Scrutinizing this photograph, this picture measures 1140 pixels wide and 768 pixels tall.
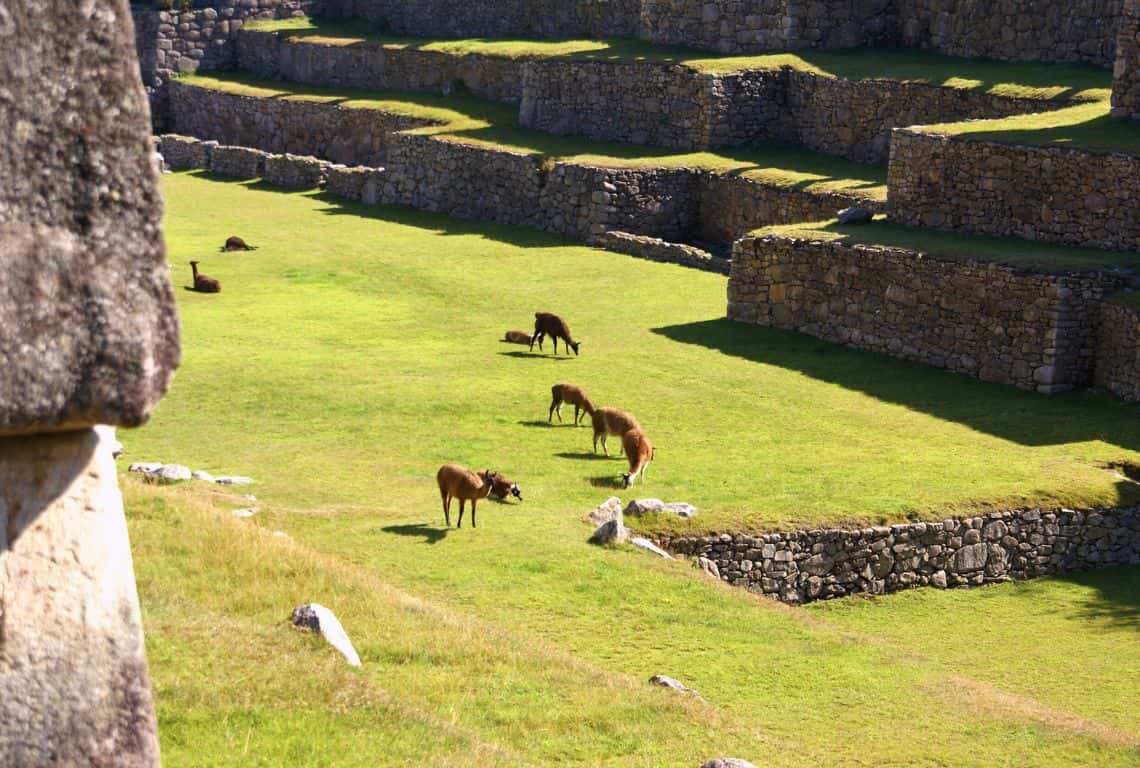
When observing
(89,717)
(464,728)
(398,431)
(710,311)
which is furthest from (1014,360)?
(89,717)

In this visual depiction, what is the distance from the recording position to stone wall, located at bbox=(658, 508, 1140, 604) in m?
15.7

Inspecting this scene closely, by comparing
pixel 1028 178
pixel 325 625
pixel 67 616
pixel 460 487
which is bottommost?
pixel 460 487

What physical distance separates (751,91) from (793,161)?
2.05 metres

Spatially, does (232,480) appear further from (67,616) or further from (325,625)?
(67,616)

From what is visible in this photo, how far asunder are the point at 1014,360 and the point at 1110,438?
2283 millimetres

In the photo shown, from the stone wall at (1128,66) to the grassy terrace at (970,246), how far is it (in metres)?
2.78

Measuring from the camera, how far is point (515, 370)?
22109 millimetres

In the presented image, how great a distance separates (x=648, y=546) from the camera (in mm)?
15078

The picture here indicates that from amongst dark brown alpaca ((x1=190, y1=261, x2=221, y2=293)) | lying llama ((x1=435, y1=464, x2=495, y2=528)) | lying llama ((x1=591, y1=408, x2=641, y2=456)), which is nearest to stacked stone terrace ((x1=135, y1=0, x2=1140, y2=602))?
lying llama ((x1=435, y1=464, x2=495, y2=528))

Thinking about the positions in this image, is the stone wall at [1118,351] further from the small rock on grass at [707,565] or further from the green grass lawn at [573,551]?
the small rock on grass at [707,565]

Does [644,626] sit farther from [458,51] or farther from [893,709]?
[458,51]

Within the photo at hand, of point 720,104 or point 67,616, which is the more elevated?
point 67,616

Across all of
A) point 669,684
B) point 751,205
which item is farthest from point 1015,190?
point 669,684

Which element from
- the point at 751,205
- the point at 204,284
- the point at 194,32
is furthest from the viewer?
the point at 194,32
